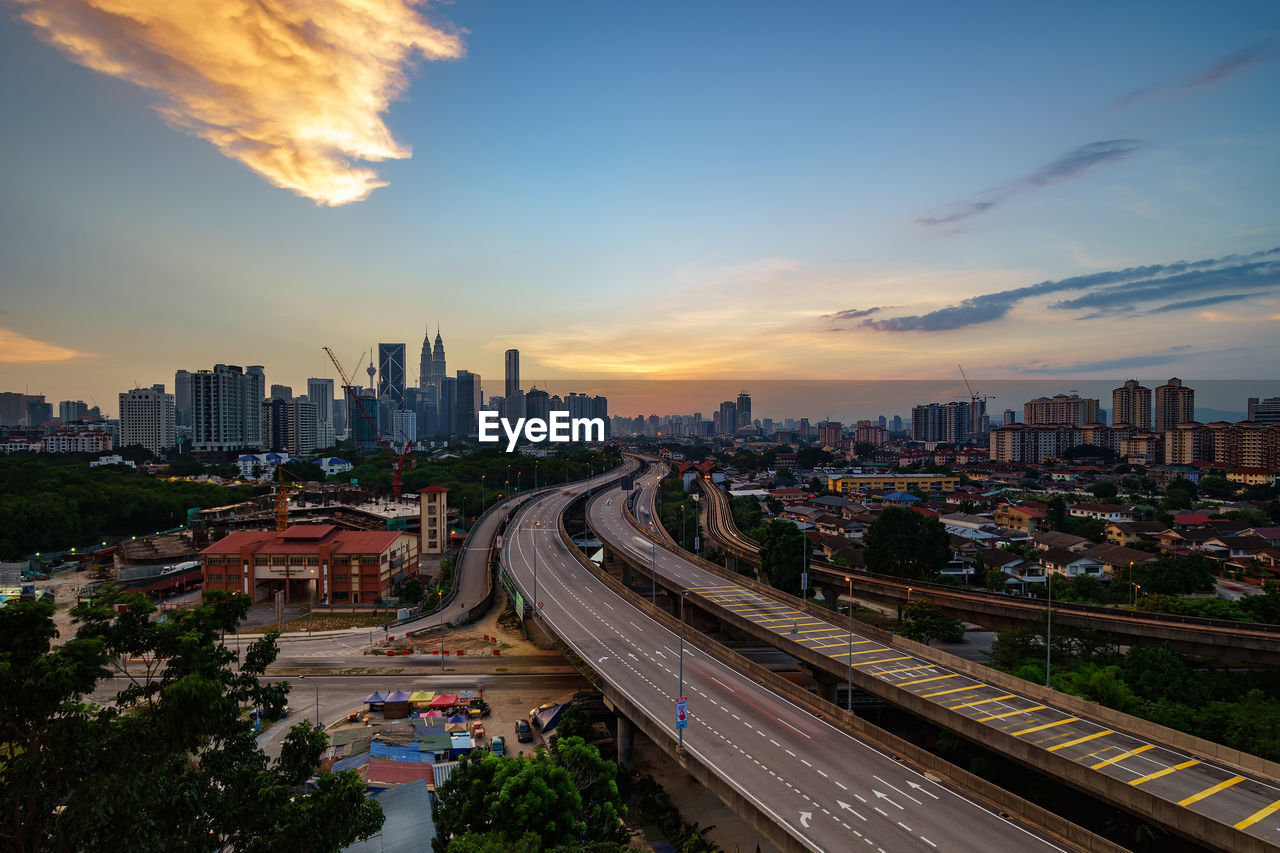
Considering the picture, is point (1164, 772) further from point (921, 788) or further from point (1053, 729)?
point (921, 788)

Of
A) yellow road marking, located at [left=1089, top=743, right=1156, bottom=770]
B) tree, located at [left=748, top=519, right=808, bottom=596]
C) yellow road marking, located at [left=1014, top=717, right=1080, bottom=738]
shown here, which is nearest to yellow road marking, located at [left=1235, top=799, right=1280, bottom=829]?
yellow road marking, located at [left=1089, top=743, right=1156, bottom=770]

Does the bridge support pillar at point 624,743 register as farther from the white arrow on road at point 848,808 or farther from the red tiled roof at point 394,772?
the white arrow on road at point 848,808

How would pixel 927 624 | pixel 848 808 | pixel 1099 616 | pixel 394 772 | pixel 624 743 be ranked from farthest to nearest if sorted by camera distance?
pixel 927 624, pixel 1099 616, pixel 624 743, pixel 394 772, pixel 848 808

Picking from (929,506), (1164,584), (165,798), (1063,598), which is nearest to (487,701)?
(165,798)

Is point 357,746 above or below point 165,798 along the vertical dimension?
below

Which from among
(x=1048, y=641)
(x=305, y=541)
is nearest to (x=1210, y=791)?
(x=1048, y=641)

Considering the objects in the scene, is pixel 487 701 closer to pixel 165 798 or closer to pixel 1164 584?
pixel 165 798
